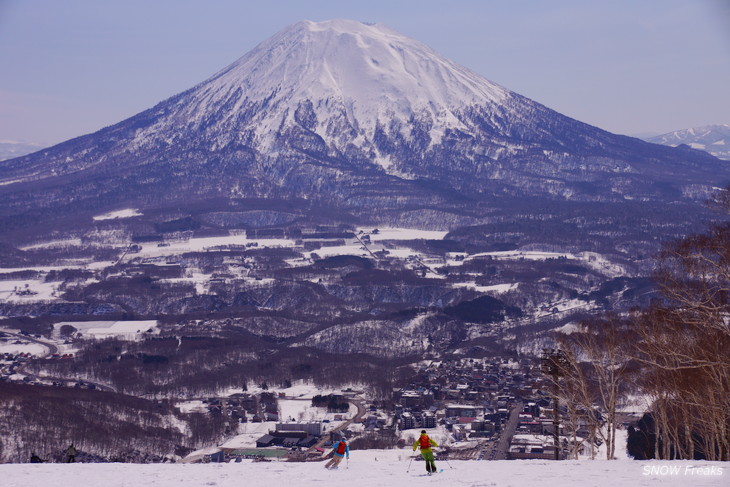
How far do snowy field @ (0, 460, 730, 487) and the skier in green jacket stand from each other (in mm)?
293

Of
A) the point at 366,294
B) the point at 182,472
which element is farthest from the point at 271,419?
the point at 366,294

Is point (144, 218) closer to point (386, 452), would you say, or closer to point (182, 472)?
point (386, 452)

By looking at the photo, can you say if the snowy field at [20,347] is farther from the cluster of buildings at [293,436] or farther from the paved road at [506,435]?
the paved road at [506,435]

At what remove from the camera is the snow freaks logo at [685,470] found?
77.7 feet

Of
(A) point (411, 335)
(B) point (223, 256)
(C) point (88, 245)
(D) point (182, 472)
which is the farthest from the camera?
(C) point (88, 245)

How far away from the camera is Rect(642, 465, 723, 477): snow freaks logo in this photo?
2367 cm

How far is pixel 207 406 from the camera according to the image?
63.6 metres

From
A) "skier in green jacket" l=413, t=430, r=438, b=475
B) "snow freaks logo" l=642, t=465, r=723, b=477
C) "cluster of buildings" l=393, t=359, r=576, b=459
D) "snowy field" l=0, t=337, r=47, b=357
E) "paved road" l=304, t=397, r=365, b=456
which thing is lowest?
"cluster of buildings" l=393, t=359, r=576, b=459

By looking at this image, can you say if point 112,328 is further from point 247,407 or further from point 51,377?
point 247,407

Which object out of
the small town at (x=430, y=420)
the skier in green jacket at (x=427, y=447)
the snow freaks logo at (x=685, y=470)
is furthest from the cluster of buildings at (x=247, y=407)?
the snow freaks logo at (x=685, y=470)

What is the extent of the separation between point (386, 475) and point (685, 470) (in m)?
7.12

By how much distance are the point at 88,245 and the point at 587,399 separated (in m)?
123

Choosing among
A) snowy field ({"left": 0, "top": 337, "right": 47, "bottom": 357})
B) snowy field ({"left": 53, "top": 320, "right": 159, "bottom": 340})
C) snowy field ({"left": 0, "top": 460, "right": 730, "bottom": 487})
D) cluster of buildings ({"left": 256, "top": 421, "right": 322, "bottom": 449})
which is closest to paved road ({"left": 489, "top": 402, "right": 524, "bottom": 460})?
cluster of buildings ({"left": 256, "top": 421, "right": 322, "bottom": 449})

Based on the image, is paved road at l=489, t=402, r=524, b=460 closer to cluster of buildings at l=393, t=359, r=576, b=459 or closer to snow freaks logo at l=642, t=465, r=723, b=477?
cluster of buildings at l=393, t=359, r=576, b=459
